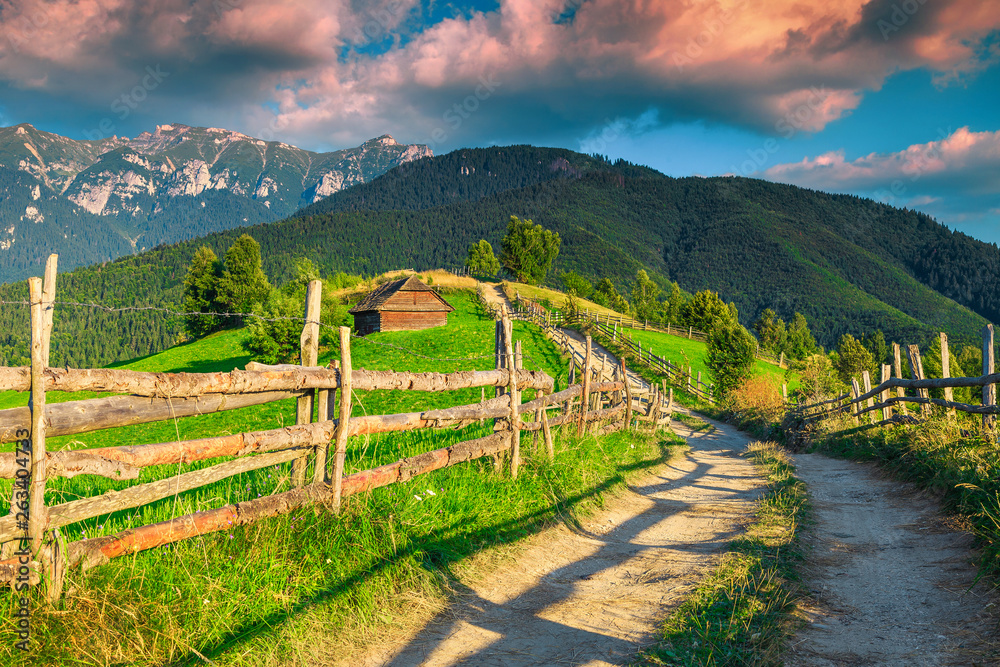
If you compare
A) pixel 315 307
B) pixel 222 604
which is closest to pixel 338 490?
pixel 222 604

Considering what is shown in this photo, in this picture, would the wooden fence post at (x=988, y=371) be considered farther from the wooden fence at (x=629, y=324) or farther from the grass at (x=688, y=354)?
the wooden fence at (x=629, y=324)

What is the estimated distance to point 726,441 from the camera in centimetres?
1716

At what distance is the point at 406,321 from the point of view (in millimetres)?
48656

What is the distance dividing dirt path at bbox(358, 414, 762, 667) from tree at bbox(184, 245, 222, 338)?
79294 millimetres

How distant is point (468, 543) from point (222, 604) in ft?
7.47

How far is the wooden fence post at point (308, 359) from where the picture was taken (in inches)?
187

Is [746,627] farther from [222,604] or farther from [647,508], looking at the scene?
[647,508]

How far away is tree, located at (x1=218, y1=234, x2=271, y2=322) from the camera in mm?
75750

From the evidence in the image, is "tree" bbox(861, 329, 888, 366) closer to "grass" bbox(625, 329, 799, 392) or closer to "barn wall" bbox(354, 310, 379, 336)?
"grass" bbox(625, 329, 799, 392)

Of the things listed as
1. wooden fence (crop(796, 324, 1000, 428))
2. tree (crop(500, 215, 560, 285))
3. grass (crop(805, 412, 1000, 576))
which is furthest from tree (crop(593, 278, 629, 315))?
grass (crop(805, 412, 1000, 576))

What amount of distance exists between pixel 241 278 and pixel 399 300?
39.7 metres

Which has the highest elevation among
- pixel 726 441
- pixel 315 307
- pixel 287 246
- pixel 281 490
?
pixel 287 246

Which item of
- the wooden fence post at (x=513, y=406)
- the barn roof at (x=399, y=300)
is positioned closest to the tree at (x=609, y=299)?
the barn roof at (x=399, y=300)

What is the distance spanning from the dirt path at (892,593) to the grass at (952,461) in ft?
0.68
